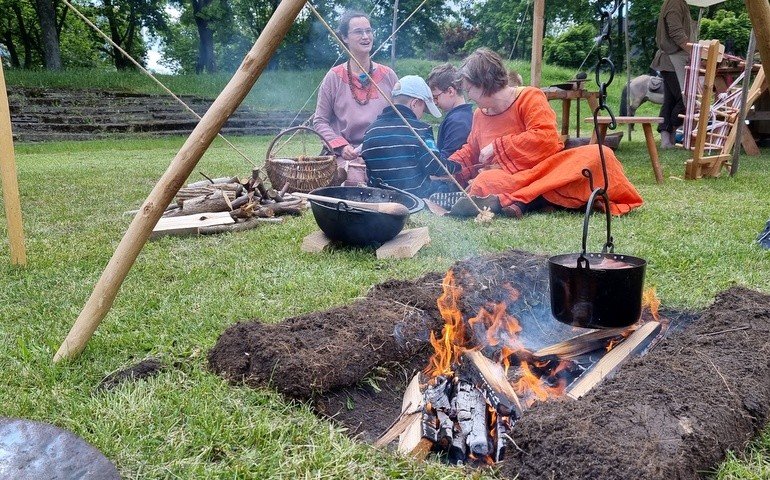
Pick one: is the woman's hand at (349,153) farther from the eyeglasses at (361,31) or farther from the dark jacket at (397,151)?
the eyeglasses at (361,31)

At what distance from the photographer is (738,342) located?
219cm

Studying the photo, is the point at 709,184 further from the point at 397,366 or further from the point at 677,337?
the point at 397,366

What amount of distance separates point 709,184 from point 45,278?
254 inches

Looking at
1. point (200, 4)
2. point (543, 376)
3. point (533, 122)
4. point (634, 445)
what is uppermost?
point (200, 4)

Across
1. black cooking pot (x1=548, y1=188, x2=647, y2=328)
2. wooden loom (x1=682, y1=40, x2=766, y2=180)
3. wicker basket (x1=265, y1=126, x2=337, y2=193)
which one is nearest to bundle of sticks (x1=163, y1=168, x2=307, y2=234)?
wicker basket (x1=265, y1=126, x2=337, y2=193)

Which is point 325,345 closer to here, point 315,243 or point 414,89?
point 315,243

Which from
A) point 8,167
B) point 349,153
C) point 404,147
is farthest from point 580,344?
point 349,153

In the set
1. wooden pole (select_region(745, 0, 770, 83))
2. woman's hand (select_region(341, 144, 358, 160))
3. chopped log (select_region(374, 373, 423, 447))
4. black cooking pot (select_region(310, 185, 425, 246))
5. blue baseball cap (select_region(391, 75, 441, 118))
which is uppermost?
wooden pole (select_region(745, 0, 770, 83))

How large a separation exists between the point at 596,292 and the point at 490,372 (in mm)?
466

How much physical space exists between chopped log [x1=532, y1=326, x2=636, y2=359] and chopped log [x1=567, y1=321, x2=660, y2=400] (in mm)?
57

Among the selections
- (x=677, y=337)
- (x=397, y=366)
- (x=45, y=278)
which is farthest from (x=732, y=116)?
(x=45, y=278)

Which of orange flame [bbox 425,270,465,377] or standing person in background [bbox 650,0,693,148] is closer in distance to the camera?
orange flame [bbox 425,270,465,377]

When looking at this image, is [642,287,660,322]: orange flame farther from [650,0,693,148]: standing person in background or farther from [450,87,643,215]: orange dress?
[650,0,693,148]: standing person in background

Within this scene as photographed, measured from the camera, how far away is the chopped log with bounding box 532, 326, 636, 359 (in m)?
2.41
